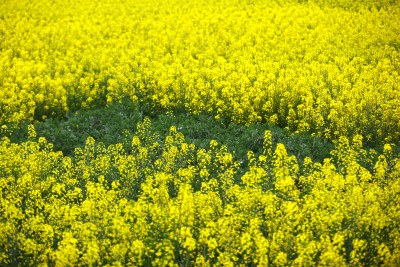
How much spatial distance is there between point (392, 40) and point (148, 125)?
30.5 feet

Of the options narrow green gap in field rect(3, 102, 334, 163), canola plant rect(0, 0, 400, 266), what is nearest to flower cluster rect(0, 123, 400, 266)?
canola plant rect(0, 0, 400, 266)

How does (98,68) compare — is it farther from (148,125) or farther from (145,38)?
(148,125)

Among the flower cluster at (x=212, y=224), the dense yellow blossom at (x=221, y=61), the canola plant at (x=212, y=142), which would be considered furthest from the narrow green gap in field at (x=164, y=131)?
the flower cluster at (x=212, y=224)

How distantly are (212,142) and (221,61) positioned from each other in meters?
5.56

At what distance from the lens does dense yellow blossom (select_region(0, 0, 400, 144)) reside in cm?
1195

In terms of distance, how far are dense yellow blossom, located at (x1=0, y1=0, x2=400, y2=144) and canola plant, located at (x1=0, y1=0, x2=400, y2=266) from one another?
0.06m

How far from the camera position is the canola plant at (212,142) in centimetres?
683

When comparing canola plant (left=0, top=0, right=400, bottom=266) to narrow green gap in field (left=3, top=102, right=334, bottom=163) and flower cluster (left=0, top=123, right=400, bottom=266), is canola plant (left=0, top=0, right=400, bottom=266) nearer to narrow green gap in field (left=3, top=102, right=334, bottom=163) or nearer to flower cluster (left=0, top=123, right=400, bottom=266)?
flower cluster (left=0, top=123, right=400, bottom=266)

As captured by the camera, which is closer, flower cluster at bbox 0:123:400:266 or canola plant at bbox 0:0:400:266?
flower cluster at bbox 0:123:400:266

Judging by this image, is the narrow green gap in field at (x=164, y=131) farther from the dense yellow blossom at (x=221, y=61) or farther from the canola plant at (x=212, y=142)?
the dense yellow blossom at (x=221, y=61)

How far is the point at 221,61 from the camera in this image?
1473 cm

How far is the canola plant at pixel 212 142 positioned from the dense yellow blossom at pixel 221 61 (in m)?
0.06

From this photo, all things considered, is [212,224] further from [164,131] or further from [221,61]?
[221,61]

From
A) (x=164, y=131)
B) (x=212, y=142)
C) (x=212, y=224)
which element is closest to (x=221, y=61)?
(x=164, y=131)
